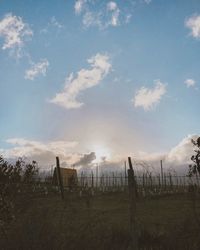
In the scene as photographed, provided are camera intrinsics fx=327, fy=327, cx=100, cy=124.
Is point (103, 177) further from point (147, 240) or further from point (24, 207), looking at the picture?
point (147, 240)

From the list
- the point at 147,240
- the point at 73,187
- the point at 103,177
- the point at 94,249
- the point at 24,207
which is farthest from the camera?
the point at 103,177

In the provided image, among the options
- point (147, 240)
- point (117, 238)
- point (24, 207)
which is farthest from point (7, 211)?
point (24, 207)

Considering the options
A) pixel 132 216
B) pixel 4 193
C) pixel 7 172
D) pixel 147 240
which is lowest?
pixel 147 240

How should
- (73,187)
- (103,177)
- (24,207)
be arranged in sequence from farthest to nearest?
(103,177)
(73,187)
(24,207)

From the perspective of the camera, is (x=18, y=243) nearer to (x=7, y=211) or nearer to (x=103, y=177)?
(x=7, y=211)

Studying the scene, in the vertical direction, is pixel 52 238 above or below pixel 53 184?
below

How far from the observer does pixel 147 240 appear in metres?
8.85

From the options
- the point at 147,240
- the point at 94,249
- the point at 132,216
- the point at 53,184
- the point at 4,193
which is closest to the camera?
the point at 132,216

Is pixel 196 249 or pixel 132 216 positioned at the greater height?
pixel 132 216

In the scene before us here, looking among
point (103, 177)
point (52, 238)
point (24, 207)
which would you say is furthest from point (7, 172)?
point (103, 177)

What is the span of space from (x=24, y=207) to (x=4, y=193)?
8.13 metres

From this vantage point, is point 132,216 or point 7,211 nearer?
point 132,216

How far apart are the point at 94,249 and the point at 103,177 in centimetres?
3237

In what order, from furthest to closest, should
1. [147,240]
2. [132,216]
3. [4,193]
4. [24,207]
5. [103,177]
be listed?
[103,177] → [24,207] → [147,240] → [4,193] → [132,216]
